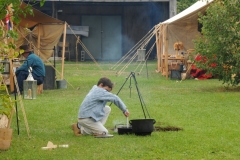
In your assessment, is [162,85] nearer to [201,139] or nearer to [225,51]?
[225,51]

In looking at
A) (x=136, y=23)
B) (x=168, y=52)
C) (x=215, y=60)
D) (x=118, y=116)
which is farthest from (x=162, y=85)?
(x=136, y=23)

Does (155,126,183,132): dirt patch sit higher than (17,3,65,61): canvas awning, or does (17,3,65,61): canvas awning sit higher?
(17,3,65,61): canvas awning

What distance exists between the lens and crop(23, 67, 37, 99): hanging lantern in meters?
14.6

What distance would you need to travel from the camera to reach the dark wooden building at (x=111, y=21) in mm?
34219

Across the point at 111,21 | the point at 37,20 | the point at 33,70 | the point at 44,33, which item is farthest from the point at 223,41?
the point at 111,21

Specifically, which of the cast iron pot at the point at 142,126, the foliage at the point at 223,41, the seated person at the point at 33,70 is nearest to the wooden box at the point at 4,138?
the cast iron pot at the point at 142,126

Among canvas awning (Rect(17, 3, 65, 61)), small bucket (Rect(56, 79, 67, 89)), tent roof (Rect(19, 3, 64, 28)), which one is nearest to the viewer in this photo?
small bucket (Rect(56, 79, 67, 89))

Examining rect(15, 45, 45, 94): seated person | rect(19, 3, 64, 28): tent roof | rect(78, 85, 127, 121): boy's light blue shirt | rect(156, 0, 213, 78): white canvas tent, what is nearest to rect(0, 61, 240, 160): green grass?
rect(78, 85, 127, 121): boy's light blue shirt

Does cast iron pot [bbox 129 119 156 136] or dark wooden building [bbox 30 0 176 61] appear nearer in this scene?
cast iron pot [bbox 129 119 156 136]

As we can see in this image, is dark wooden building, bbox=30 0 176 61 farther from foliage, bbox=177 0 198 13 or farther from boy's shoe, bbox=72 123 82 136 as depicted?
boy's shoe, bbox=72 123 82 136

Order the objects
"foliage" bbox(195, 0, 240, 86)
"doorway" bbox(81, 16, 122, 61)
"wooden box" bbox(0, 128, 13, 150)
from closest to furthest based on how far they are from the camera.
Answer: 1. "wooden box" bbox(0, 128, 13, 150)
2. "foliage" bbox(195, 0, 240, 86)
3. "doorway" bbox(81, 16, 122, 61)

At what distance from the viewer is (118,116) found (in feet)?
38.8

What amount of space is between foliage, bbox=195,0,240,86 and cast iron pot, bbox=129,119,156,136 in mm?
7929

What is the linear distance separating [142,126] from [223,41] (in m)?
8.12
